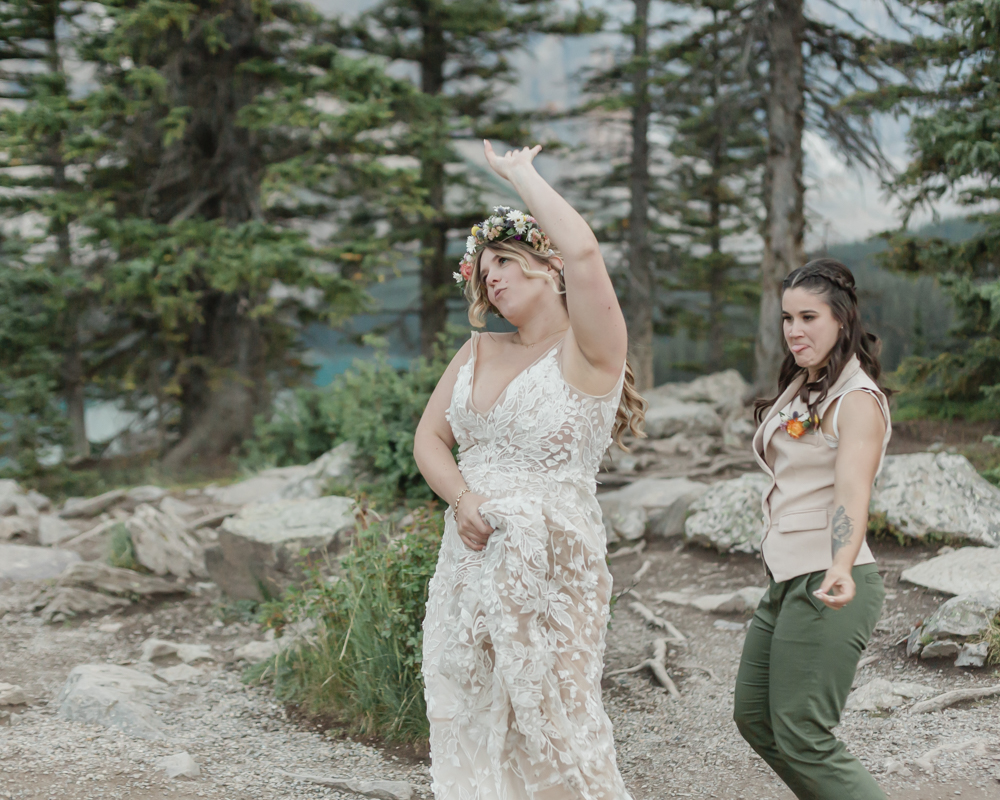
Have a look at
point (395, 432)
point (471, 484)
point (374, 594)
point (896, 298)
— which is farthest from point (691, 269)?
point (471, 484)

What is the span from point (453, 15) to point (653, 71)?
166 inches

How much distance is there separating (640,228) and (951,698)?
12727 mm

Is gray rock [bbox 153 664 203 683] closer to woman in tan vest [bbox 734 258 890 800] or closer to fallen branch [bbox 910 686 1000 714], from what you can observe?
woman in tan vest [bbox 734 258 890 800]

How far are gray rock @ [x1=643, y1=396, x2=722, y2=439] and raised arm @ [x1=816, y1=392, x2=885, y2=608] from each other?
324 inches

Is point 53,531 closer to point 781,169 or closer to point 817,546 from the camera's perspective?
point 817,546

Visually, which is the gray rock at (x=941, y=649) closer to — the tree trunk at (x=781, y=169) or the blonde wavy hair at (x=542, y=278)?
the blonde wavy hair at (x=542, y=278)

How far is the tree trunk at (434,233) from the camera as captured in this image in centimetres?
1408

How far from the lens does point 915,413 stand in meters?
8.87

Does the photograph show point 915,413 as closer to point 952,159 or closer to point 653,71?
point 952,159

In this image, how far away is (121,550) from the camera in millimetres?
6777

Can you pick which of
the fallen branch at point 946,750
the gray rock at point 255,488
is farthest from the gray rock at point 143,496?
the fallen branch at point 946,750

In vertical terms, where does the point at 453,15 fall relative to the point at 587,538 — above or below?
above

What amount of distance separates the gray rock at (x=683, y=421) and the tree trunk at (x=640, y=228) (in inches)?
149

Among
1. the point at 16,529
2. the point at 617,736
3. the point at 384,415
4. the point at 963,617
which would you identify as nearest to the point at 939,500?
the point at 963,617
